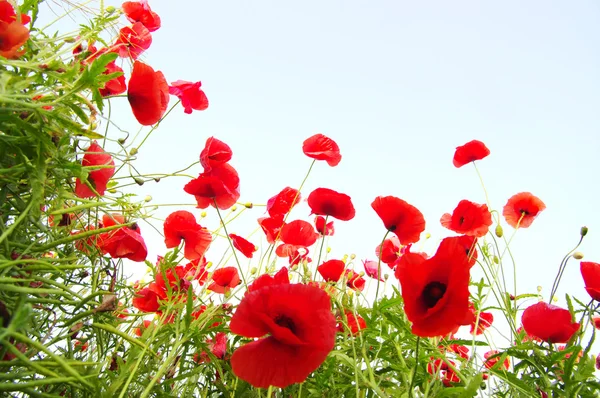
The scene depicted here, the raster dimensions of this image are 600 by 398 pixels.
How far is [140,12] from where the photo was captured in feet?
3.76

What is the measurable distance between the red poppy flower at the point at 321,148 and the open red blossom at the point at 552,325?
63 cm

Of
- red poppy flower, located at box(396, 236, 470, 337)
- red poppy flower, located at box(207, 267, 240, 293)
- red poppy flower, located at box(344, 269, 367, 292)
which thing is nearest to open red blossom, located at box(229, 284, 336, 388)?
red poppy flower, located at box(396, 236, 470, 337)

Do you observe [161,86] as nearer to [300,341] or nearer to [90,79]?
[90,79]

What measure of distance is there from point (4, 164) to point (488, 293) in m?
1.08

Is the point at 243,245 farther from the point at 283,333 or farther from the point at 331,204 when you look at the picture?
the point at 283,333

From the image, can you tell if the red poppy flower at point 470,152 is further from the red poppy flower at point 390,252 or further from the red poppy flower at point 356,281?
the red poppy flower at point 356,281

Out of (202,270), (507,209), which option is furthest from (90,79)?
(507,209)

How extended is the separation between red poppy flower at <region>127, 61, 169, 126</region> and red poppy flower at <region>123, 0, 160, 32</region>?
0.37 m

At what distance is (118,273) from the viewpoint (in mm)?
952

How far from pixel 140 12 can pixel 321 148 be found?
0.59m

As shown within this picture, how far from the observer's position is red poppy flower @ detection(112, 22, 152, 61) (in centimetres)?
111

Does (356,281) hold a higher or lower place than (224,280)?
higher

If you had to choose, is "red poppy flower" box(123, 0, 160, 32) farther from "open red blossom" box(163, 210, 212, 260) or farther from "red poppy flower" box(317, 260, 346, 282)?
"red poppy flower" box(317, 260, 346, 282)

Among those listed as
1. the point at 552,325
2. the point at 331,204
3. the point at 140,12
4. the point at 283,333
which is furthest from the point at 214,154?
the point at 552,325
